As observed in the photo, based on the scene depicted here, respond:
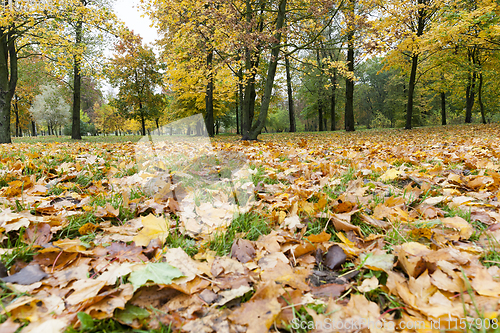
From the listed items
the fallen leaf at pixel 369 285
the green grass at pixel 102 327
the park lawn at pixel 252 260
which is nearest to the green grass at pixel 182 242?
the park lawn at pixel 252 260

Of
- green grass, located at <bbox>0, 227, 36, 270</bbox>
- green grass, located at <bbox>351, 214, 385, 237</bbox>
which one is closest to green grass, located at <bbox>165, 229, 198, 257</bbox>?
green grass, located at <bbox>0, 227, 36, 270</bbox>

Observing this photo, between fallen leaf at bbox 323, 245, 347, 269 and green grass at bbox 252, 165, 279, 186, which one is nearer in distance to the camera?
fallen leaf at bbox 323, 245, 347, 269

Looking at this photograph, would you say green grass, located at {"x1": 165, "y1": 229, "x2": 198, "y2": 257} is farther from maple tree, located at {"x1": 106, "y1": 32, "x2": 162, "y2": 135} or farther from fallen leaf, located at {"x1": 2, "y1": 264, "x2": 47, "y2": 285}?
maple tree, located at {"x1": 106, "y1": 32, "x2": 162, "y2": 135}

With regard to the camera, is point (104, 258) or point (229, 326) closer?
point (229, 326)

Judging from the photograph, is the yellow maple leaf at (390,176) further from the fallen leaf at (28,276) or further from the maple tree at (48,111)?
the maple tree at (48,111)

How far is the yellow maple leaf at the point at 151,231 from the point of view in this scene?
1.18 metres

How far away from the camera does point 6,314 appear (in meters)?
0.69

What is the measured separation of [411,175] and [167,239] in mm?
2093

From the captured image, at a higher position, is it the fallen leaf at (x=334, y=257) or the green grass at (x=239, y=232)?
the green grass at (x=239, y=232)

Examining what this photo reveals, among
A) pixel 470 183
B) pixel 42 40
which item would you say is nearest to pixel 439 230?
pixel 470 183

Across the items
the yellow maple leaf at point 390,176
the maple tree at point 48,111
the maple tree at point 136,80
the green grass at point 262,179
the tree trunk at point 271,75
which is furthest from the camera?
the maple tree at point 48,111

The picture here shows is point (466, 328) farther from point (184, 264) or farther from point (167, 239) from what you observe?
point (167, 239)

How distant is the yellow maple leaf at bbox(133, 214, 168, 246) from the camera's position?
46.4 inches

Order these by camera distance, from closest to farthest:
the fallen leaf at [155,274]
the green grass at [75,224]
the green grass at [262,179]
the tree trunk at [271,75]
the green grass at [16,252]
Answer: the fallen leaf at [155,274]
the green grass at [16,252]
the green grass at [75,224]
the green grass at [262,179]
the tree trunk at [271,75]
